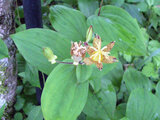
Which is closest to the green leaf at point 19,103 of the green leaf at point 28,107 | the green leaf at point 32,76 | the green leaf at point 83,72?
the green leaf at point 28,107

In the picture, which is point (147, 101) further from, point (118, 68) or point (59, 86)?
point (59, 86)

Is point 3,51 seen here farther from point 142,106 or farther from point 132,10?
point 132,10

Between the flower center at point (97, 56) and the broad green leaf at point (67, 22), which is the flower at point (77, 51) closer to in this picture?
the flower center at point (97, 56)

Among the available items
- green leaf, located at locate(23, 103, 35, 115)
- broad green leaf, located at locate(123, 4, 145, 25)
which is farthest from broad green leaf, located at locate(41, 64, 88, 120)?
broad green leaf, located at locate(123, 4, 145, 25)

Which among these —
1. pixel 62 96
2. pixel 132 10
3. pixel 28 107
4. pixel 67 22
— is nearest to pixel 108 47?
pixel 62 96

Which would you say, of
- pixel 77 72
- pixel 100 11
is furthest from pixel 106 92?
pixel 100 11

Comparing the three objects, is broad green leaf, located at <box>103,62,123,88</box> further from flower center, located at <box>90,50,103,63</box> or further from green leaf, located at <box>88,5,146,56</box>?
flower center, located at <box>90,50,103,63</box>
